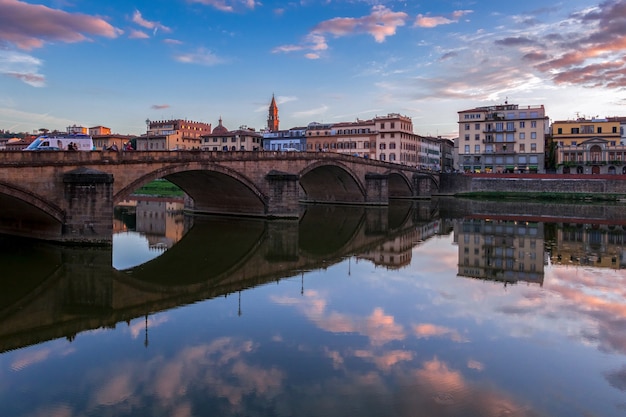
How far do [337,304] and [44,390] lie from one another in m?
8.71

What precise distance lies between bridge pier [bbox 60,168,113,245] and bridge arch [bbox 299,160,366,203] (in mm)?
27526

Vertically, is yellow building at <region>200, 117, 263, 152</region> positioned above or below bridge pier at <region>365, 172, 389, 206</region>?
above

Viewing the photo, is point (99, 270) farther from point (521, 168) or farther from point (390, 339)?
point (521, 168)

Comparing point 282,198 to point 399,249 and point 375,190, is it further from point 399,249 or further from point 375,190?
point 375,190

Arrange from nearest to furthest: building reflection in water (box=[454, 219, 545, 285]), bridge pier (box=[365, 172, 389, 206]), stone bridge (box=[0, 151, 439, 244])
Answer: building reflection in water (box=[454, 219, 545, 285]) → stone bridge (box=[0, 151, 439, 244]) → bridge pier (box=[365, 172, 389, 206])

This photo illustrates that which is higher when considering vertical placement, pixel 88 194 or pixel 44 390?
pixel 88 194

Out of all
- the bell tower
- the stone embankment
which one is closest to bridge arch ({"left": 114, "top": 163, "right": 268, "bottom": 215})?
the stone embankment

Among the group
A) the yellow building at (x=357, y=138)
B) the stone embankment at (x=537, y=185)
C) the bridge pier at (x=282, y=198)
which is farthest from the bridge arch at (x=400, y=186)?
the bridge pier at (x=282, y=198)

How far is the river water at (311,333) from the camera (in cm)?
948

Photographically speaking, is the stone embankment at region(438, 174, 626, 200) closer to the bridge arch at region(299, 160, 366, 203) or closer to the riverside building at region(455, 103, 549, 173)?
the riverside building at region(455, 103, 549, 173)

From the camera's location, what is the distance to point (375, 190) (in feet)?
190

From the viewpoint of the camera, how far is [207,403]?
9242 mm

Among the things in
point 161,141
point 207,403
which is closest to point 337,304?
point 207,403

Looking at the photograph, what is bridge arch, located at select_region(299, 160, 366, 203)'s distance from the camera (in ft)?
174
